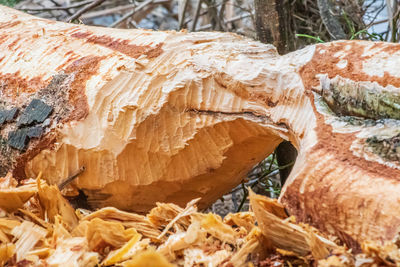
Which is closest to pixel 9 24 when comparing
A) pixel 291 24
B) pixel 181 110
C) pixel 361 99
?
pixel 181 110

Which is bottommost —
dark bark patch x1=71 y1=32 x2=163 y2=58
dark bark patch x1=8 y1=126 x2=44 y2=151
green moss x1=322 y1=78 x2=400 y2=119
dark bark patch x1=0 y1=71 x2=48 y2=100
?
dark bark patch x1=8 y1=126 x2=44 y2=151

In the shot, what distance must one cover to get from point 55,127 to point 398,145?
53 centimetres

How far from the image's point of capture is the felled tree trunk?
0.63 metres

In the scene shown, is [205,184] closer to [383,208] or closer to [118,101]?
[118,101]

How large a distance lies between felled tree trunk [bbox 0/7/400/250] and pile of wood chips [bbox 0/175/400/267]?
58mm

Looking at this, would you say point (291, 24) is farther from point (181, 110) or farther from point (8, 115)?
point (8, 115)

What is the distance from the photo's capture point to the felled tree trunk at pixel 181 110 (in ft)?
2.06

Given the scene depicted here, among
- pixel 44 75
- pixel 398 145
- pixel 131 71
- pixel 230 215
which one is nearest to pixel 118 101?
pixel 131 71

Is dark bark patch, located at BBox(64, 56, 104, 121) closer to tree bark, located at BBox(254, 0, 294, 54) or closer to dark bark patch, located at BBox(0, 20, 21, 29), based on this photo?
dark bark patch, located at BBox(0, 20, 21, 29)

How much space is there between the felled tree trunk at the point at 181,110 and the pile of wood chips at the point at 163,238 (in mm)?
58

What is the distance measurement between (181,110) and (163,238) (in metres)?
0.22

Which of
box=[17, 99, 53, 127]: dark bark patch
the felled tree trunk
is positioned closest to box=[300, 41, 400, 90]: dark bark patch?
the felled tree trunk

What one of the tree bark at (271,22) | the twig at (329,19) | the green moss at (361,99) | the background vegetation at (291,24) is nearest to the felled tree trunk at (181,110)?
the green moss at (361,99)

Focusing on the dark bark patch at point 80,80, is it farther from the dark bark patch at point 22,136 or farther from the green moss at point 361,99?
the green moss at point 361,99
